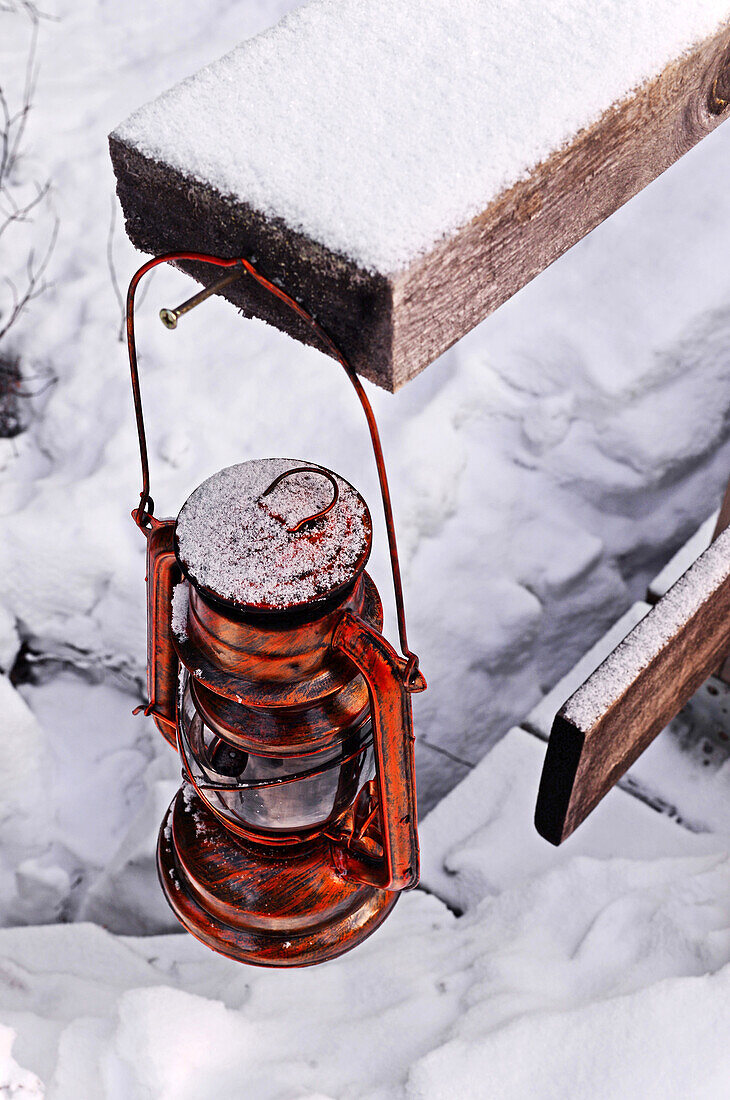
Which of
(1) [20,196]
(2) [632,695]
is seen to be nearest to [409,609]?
(2) [632,695]

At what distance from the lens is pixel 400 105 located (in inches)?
33.5

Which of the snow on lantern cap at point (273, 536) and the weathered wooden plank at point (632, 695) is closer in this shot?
the snow on lantern cap at point (273, 536)

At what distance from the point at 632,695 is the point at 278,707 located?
75cm

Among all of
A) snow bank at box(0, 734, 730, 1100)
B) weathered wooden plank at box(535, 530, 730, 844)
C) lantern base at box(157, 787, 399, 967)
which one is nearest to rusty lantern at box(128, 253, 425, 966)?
lantern base at box(157, 787, 399, 967)

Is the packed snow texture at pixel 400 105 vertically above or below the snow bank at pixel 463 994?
above

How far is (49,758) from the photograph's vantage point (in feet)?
10.9

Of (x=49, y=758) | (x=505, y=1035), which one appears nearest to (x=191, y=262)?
(x=505, y=1035)

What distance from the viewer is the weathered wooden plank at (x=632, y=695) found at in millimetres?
1441

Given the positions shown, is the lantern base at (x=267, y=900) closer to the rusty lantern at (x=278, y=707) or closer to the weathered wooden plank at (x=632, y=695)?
the rusty lantern at (x=278, y=707)

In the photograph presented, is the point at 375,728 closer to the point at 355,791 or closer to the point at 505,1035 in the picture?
the point at 355,791

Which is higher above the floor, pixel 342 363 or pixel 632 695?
pixel 342 363

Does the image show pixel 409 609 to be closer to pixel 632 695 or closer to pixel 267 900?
pixel 632 695

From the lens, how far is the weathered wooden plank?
4.73ft

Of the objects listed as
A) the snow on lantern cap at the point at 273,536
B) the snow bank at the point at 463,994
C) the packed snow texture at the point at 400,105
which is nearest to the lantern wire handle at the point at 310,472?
the snow on lantern cap at the point at 273,536
